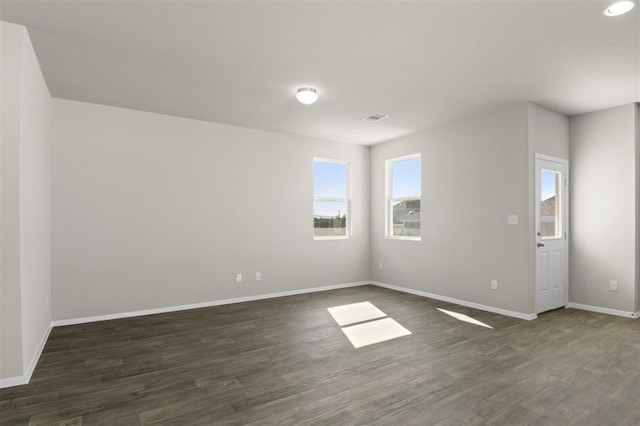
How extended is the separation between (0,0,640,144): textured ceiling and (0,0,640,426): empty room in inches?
1.1

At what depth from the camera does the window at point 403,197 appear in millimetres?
5891

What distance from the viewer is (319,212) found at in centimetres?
618

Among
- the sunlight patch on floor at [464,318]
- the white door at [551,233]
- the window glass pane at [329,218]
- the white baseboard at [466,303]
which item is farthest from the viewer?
the window glass pane at [329,218]

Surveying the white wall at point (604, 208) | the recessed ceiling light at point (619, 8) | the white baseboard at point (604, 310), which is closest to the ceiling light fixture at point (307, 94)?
the recessed ceiling light at point (619, 8)

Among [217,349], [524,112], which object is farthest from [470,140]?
[217,349]

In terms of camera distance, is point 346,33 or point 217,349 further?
point 217,349

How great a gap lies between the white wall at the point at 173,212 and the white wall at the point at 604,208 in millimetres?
3729

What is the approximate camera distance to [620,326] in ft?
12.9

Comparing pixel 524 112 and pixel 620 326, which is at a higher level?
A: pixel 524 112

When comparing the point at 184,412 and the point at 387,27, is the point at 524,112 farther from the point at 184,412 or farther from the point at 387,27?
the point at 184,412

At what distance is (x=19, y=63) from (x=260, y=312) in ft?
11.5

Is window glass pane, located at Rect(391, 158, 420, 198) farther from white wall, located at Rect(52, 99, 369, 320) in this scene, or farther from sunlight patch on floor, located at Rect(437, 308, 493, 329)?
sunlight patch on floor, located at Rect(437, 308, 493, 329)

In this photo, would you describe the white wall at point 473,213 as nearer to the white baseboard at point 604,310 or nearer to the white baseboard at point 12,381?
the white baseboard at point 604,310

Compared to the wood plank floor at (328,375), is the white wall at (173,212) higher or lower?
higher
